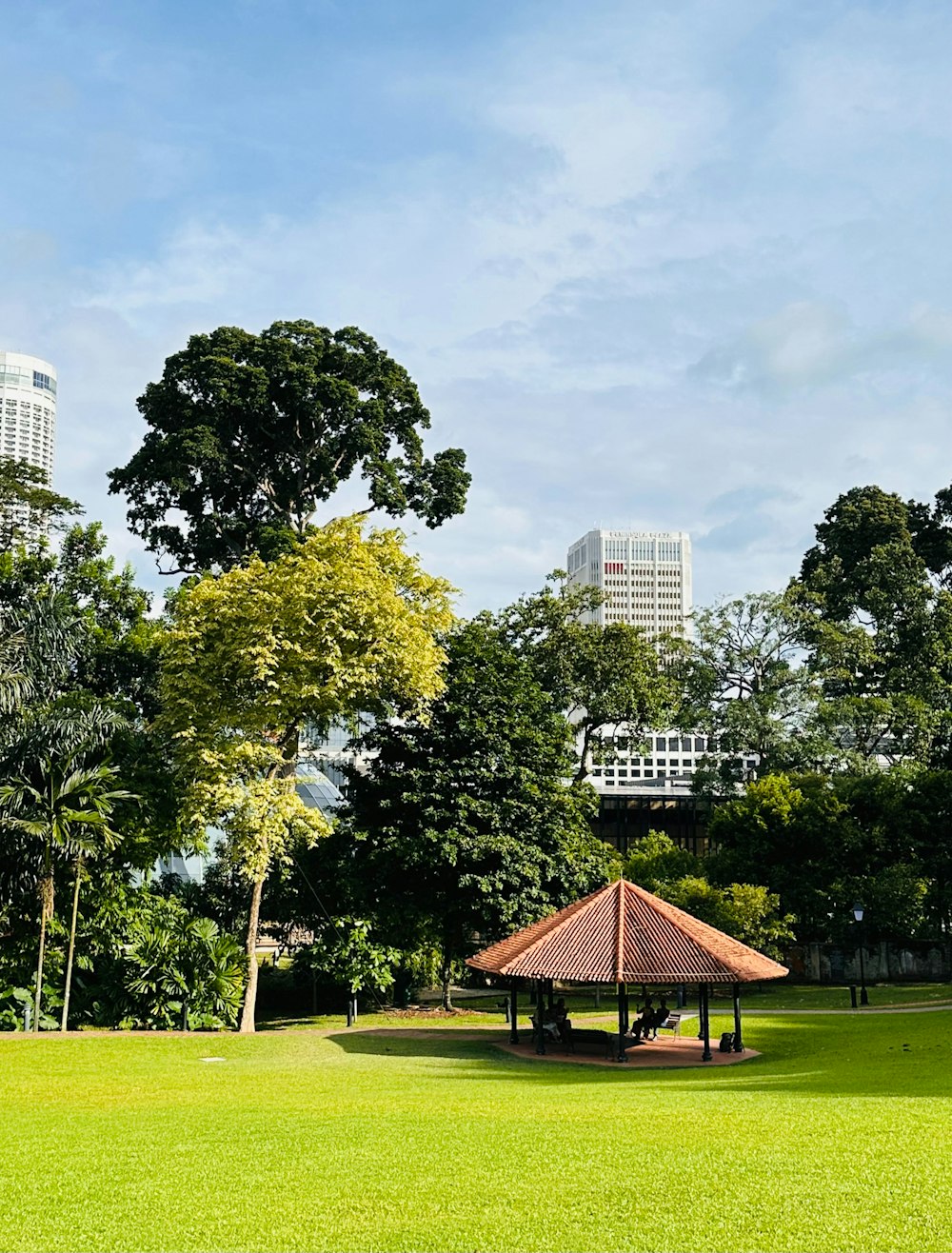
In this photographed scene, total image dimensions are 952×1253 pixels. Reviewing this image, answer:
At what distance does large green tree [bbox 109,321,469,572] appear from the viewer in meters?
39.8

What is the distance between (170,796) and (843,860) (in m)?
23.6

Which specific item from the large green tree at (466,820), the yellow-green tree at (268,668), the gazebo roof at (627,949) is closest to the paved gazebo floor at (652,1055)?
the gazebo roof at (627,949)

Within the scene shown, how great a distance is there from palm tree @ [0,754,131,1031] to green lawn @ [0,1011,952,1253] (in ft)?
31.5

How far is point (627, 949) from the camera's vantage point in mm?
23672

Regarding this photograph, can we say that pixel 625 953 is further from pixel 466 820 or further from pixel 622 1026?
pixel 466 820

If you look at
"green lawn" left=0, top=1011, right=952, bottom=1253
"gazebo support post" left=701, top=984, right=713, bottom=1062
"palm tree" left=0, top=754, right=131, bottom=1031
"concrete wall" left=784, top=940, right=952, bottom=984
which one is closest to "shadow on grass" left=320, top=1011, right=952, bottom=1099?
"green lawn" left=0, top=1011, right=952, bottom=1253

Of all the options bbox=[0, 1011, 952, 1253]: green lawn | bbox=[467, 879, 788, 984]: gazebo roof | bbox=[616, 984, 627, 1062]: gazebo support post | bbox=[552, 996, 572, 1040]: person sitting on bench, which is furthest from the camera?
bbox=[552, 996, 572, 1040]: person sitting on bench

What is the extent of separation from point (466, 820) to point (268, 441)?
1574 centimetres

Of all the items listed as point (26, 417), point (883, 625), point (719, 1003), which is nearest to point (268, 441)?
point (719, 1003)

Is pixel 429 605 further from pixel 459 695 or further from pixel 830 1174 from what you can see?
pixel 830 1174

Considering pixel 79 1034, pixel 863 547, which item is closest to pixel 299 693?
pixel 79 1034

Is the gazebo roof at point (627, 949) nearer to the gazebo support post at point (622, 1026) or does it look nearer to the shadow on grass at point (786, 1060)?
the gazebo support post at point (622, 1026)

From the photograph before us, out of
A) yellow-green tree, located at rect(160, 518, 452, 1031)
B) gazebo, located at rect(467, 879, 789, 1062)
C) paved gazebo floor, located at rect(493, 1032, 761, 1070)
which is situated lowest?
paved gazebo floor, located at rect(493, 1032, 761, 1070)

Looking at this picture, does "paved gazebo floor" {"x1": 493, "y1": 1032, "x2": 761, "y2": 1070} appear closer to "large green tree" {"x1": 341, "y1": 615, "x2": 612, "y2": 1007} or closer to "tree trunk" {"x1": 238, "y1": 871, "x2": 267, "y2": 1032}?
"large green tree" {"x1": 341, "y1": 615, "x2": 612, "y2": 1007}
